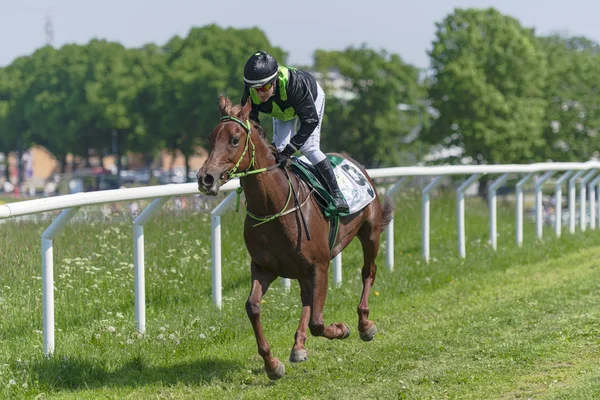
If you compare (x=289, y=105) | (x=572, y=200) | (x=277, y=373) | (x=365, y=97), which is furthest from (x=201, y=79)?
(x=277, y=373)

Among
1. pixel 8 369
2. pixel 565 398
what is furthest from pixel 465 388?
pixel 8 369

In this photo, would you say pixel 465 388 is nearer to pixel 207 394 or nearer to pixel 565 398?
pixel 565 398

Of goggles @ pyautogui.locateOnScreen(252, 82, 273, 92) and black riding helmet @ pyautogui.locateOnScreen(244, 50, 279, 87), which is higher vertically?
black riding helmet @ pyautogui.locateOnScreen(244, 50, 279, 87)

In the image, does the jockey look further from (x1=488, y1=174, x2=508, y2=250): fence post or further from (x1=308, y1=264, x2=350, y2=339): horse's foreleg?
(x1=488, y1=174, x2=508, y2=250): fence post

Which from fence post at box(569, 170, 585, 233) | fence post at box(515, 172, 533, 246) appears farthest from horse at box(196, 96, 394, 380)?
fence post at box(569, 170, 585, 233)

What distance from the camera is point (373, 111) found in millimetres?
49781

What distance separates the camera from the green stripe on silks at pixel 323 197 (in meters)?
6.24

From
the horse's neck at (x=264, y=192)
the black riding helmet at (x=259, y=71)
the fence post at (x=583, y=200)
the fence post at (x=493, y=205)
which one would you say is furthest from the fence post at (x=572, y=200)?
the black riding helmet at (x=259, y=71)

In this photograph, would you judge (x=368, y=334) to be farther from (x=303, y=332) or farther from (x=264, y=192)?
(x=264, y=192)

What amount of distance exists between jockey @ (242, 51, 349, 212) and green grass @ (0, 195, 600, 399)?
1171 mm

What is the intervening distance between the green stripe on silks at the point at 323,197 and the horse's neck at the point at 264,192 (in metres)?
0.44

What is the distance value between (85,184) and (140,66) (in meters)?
8.83

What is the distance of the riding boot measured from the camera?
643 centimetres

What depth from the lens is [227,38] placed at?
5322 centimetres
